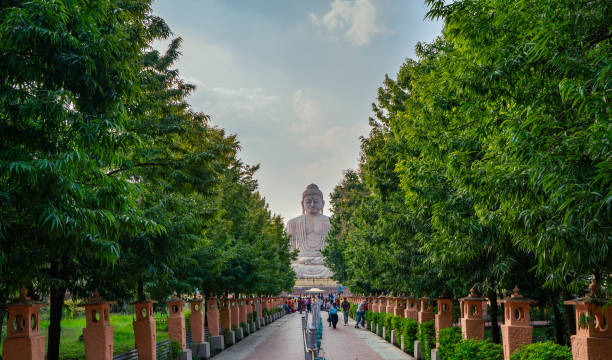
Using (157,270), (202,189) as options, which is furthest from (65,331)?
(157,270)

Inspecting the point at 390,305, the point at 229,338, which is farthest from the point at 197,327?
the point at 390,305

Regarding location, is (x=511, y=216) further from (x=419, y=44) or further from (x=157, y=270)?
(x=419, y=44)

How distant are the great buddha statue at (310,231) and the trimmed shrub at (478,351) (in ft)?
254

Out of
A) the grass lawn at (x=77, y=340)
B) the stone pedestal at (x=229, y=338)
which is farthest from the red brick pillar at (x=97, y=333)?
the stone pedestal at (x=229, y=338)

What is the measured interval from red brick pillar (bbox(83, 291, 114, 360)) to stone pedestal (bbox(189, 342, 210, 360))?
723cm

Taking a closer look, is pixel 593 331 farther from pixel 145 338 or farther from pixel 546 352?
pixel 145 338

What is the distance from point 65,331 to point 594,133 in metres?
26.0

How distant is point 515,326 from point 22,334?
28.4 feet

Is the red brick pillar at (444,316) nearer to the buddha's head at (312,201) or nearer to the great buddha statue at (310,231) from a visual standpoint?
the great buddha statue at (310,231)

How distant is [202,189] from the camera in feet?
43.8

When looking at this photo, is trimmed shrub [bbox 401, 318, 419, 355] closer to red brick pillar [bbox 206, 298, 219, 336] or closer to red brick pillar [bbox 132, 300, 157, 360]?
red brick pillar [bbox 206, 298, 219, 336]

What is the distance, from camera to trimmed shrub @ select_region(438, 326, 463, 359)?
12.6 m

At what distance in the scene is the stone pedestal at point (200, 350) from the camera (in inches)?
693

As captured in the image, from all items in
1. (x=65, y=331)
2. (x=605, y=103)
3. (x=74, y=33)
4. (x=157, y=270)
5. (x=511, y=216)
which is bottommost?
(x=65, y=331)
